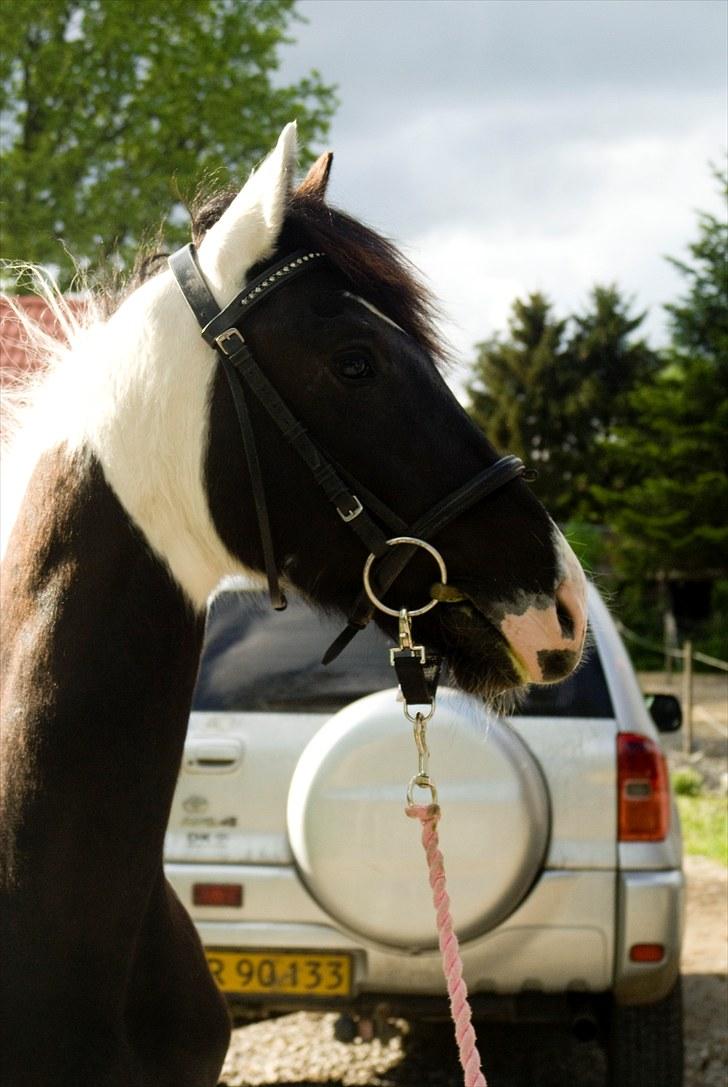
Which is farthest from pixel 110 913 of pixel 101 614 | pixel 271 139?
pixel 271 139

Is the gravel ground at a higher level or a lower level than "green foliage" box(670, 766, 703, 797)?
lower

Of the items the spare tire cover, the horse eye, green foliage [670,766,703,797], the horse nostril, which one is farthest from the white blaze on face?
green foliage [670,766,703,797]

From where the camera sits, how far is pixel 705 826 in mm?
8234

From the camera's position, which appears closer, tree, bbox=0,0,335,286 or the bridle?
the bridle

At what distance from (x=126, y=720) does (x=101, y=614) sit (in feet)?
0.59

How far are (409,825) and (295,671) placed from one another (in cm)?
70

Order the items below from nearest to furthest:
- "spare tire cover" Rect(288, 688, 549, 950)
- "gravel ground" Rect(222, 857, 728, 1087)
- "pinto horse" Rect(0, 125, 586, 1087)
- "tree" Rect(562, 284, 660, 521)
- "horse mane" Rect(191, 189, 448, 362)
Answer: "pinto horse" Rect(0, 125, 586, 1087)
"horse mane" Rect(191, 189, 448, 362)
"spare tire cover" Rect(288, 688, 549, 950)
"gravel ground" Rect(222, 857, 728, 1087)
"tree" Rect(562, 284, 660, 521)

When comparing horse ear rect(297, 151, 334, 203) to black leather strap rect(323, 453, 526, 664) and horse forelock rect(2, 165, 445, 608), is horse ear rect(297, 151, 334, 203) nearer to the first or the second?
horse forelock rect(2, 165, 445, 608)

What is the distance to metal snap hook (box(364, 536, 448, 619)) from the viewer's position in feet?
6.32

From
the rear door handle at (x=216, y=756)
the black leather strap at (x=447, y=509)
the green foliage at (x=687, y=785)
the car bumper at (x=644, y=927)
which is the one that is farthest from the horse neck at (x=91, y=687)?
the green foliage at (x=687, y=785)

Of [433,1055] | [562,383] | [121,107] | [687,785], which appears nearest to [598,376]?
[562,383]

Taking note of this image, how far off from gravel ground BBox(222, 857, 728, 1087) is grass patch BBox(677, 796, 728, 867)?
2.05 metres

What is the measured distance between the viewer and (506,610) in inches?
76.9

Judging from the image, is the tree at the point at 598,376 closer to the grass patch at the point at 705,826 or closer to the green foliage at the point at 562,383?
the green foliage at the point at 562,383
